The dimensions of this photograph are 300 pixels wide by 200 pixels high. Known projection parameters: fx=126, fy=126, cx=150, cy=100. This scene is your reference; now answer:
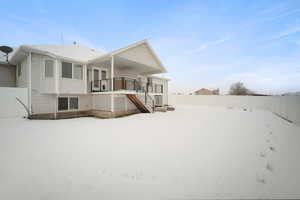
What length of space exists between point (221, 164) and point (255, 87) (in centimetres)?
3839

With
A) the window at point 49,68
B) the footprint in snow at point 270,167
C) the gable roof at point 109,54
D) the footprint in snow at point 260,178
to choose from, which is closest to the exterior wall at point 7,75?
the gable roof at point 109,54

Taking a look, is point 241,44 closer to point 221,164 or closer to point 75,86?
Result: point 221,164

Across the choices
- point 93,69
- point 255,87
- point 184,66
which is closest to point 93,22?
point 93,69

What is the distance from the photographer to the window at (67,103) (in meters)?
9.50

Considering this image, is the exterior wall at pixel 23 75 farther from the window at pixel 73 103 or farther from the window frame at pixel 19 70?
the window at pixel 73 103

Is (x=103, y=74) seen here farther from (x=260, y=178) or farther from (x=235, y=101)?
(x=235, y=101)

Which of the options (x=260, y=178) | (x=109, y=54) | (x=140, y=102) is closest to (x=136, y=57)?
(x=109, y=54)

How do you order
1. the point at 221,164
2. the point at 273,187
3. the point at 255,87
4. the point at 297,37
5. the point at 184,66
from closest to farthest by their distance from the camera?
the point at 273,187, the point at 221,164, the point at 297,37, the point at 184,66, the point at 255,87

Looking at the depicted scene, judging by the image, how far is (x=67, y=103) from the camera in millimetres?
9789

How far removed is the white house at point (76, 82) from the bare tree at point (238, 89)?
31.2 meters

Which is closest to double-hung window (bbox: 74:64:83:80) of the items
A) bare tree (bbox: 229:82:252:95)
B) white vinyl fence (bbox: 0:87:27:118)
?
white vinyl fence (bbox: 0:87:27:118)

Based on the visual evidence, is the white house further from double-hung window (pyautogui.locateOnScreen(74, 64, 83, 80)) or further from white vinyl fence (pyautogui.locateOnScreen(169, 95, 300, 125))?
white vinyl fence (pyautogui.locateOnScreen(169, 95, 300, 125))

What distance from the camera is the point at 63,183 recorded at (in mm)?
2148

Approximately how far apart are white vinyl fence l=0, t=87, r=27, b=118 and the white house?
0.63 metres
